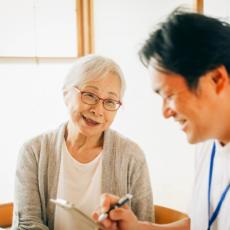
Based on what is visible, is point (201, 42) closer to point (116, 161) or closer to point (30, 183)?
point (116, 161)

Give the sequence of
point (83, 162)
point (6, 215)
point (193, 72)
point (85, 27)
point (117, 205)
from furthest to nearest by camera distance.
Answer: point (85, 27)
point (6, 215)
point (83, 162)
point (117, 205)
point (193, 72)

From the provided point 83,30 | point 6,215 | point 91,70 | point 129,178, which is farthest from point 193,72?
point 83,30

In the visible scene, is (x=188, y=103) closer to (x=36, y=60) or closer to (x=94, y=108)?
(x=94, y=108)

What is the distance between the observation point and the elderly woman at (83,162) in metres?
1.56

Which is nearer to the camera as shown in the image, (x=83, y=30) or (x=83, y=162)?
(x=83, y=162)

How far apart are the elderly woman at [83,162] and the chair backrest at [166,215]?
0.14 m

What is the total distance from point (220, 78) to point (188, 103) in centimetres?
10

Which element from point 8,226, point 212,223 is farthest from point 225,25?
point 8,226

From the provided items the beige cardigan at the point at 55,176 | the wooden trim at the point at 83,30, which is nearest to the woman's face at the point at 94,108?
the beige cardigan at the point at 55,176

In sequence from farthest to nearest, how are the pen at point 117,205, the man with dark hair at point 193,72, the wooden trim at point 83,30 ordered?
the wooden trim at point 83,30, the pen at point 117,205, the man with dark hair at point 193,72

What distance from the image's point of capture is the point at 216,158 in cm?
124

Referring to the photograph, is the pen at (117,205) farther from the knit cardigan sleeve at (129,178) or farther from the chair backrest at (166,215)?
the chair backrest at (166,215)

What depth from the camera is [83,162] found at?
1.66 meters

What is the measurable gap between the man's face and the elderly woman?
0.53 metres
